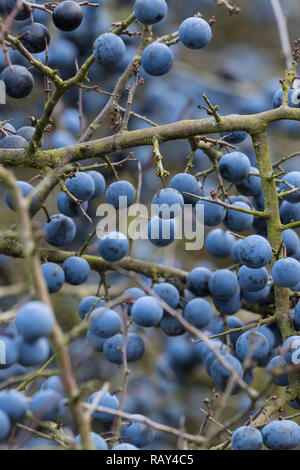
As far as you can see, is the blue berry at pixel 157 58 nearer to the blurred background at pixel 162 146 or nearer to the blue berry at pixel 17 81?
the blue berry at pixel 17 81

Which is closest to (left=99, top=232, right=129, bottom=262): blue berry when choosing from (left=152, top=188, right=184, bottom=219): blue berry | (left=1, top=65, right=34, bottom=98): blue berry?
(left=152, top=188, right=184, bottom=219): blue berry

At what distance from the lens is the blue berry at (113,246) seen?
2559 mm

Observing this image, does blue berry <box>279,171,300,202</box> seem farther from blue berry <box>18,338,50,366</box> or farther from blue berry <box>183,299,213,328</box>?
blue berry <box>18,338,50,366</box>

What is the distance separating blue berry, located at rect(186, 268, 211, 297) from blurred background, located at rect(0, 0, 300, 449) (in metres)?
0.97

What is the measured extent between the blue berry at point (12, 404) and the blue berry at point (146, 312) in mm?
947

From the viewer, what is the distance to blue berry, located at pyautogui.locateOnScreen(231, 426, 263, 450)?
208 centimetres

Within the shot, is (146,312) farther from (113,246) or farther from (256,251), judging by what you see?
(256,251)

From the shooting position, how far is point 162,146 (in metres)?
5.03

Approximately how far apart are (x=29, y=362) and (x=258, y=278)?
1.13 m

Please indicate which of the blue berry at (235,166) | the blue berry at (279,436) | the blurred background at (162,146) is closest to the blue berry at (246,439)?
the blue berry at (279,436)

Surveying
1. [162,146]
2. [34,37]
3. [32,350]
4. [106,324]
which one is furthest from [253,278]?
[162,146]

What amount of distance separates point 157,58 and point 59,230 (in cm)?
76
